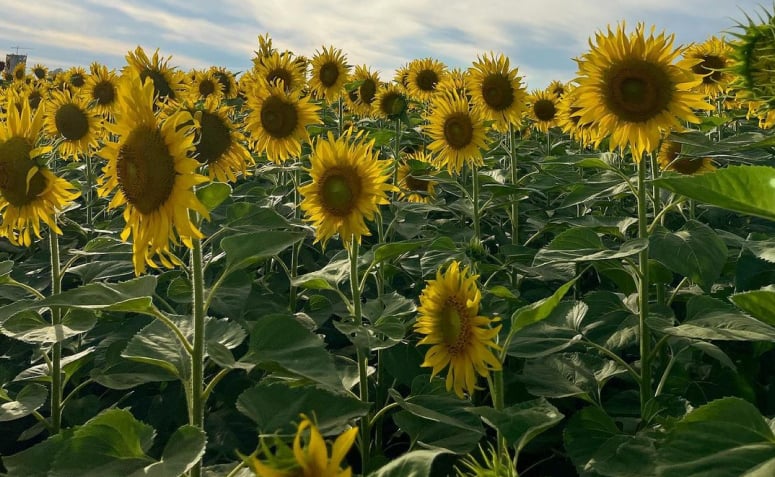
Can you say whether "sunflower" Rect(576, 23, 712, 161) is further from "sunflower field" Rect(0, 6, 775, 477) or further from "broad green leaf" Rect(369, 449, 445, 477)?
"broad green leaf" Rect(369, 449, 445, 477)

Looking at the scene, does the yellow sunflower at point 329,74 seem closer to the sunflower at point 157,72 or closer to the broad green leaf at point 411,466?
the sunflower at point 157,72

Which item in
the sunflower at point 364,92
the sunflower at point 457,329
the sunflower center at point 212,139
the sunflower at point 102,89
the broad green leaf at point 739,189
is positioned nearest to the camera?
the broad green leaf at point 739,189

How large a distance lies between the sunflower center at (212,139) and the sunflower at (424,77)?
506 cm

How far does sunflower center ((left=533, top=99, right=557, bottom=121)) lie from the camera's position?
250 inches

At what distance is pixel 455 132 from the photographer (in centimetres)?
427

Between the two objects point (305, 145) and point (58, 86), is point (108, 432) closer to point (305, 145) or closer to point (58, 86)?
point (305, 145)

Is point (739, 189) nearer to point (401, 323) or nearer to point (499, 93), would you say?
point (401, 323)

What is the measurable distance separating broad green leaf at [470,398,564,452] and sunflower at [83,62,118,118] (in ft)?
16.4

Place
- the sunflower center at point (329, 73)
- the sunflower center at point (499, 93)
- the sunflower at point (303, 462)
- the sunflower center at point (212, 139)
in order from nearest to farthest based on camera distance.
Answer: the sunflower at point (303, 462) → the sunflower center at point (212, 139) → the sunflower center at point (499, 93) → the sunflower center at point (329, 73)

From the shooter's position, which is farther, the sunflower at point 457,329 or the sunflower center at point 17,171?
the sunflower center at point 17,171

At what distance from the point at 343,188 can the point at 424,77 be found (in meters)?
5.34

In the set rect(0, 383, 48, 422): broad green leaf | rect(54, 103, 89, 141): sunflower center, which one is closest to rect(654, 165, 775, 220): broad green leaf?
rect(0, 383, 48, 422): broad green leaf

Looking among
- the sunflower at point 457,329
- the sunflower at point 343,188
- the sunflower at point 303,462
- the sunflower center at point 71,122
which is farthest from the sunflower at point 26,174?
the sunflower center at point 71,122

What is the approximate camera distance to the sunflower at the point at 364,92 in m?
7.10
